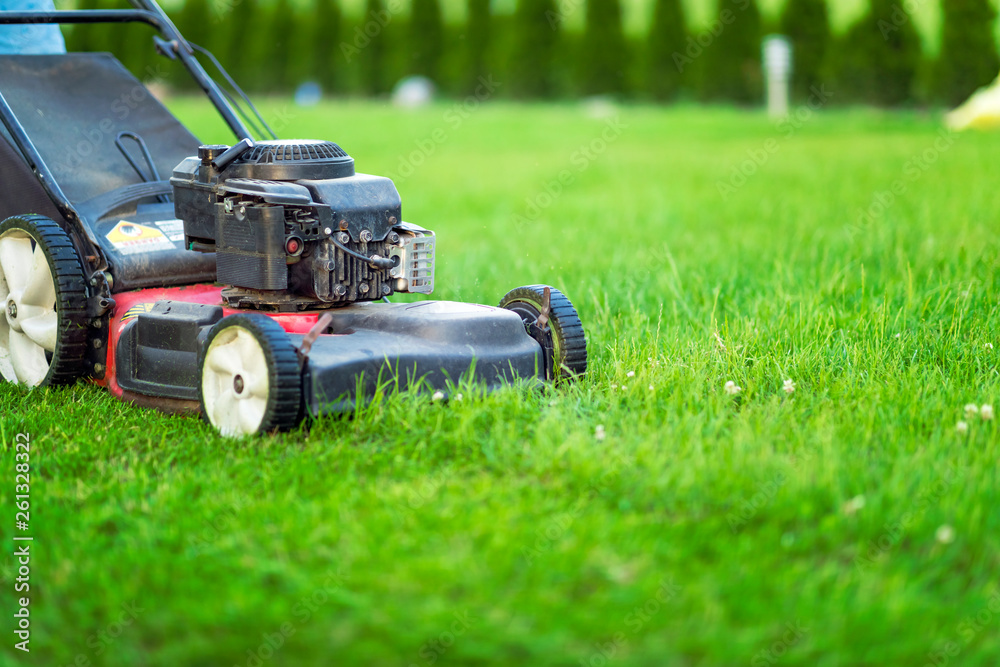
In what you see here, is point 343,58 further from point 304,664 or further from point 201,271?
point 304,664

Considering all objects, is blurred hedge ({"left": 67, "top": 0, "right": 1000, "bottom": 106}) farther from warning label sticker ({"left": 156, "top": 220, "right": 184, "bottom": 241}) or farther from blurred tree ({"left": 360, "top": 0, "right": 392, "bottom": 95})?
warning label sticker ({"left": 156, "top": 220, "right": 184, "bottom": 241})

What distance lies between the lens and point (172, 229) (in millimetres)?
3852

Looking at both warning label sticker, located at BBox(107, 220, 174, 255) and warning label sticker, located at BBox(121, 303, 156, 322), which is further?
warning label sticker, located at BBox(107, 220, 174, 255)

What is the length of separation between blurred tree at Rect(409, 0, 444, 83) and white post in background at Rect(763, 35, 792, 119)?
8399mm

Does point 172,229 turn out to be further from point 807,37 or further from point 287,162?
point 807,37

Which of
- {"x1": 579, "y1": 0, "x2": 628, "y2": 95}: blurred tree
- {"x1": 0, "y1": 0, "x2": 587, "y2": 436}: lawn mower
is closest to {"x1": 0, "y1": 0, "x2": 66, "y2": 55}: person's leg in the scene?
{"x1": 0, "y1": 0, "x2": 587, "y2": 436}: lawn mower

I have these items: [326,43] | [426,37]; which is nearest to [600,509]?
[426,37]

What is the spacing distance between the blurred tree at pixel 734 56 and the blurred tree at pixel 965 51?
11.6ft

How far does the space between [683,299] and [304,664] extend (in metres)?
3.01

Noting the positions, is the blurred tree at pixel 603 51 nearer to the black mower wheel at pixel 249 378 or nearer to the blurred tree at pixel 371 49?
the blurred tree at pixel 371 49

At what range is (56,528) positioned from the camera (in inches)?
96.4

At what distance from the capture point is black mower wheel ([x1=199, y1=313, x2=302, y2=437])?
2.89 m

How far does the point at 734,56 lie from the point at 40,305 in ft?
59.2

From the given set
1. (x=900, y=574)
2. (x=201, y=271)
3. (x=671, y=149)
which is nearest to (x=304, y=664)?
(x=900, y=574)
